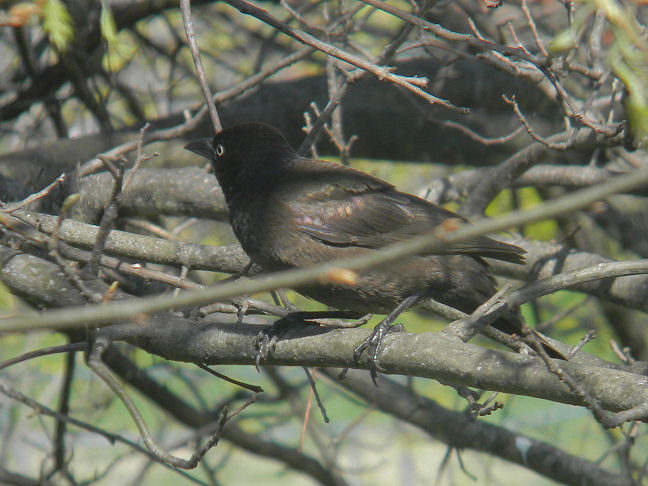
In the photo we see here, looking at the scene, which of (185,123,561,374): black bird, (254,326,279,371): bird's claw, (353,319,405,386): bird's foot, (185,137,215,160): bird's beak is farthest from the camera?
(185,137,215,160): bird's beak

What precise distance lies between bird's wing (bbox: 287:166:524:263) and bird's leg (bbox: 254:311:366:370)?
1.51 ft

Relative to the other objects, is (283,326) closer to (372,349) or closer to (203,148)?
(372,349)

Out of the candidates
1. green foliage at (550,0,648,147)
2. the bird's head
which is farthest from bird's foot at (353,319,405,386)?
the bird's head

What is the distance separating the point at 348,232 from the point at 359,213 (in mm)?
143

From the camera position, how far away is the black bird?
4.32 metres

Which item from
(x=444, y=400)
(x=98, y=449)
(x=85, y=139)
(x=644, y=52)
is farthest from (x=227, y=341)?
(x=98, y=449)

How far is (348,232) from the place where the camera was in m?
4.60

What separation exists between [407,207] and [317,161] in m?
0.66

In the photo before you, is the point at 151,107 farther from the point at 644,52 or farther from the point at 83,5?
the point at 644,52

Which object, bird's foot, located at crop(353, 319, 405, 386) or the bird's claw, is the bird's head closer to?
the bird's claw

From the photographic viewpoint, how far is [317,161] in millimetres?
4941

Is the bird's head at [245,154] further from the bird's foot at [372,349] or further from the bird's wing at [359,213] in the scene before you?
the bird's foot at [372,349]

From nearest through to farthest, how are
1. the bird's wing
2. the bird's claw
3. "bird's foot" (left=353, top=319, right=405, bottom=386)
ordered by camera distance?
1. "bird's foot" (left=353, top=319, right=405, bottom=386)
2. the bird's claw
3. the bird's wing

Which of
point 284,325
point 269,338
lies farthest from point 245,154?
point 269,338
